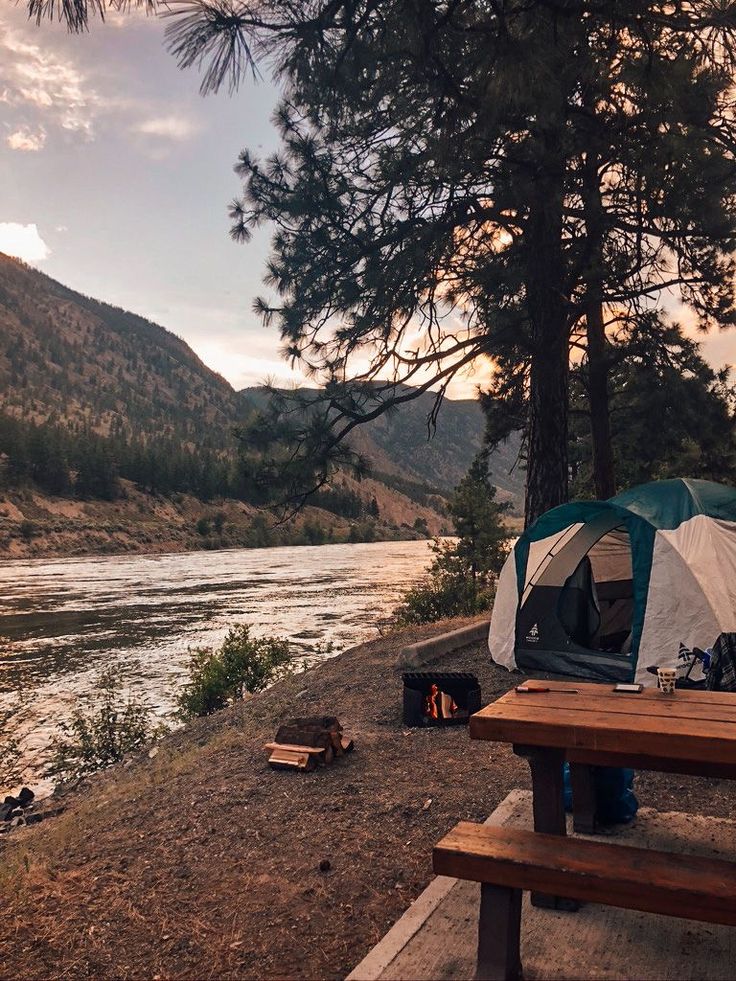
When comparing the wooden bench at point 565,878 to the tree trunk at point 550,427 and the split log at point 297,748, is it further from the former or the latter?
the tree trunk at point 550,427

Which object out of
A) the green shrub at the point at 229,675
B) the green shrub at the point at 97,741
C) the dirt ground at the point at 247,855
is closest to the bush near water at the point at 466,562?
the green shrub at the point at 229,675

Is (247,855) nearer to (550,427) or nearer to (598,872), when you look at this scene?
(598,872)

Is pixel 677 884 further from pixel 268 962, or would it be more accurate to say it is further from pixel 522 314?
pixel 522 314

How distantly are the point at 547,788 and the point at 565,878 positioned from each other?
0.56 m

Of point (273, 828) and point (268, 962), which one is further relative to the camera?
point (273, 828)

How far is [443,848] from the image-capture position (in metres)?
2.76

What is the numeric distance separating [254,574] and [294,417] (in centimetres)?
3056

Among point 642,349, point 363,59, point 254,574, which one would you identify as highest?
point 363,59

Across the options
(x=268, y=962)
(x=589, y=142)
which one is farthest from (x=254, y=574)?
(x=268, y=962)

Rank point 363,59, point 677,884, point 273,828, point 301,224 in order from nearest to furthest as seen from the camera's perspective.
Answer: point 677,884 → point 273,828 → point 363,59 → point 301,224

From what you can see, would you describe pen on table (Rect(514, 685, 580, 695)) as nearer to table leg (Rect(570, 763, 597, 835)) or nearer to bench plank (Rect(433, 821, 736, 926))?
table leg (Rect(570, 763, 597, 835))

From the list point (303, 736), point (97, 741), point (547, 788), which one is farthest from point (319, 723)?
point (97, 741)

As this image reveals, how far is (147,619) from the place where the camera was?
2330 cm

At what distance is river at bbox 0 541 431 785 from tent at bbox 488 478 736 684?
21.5 feet
